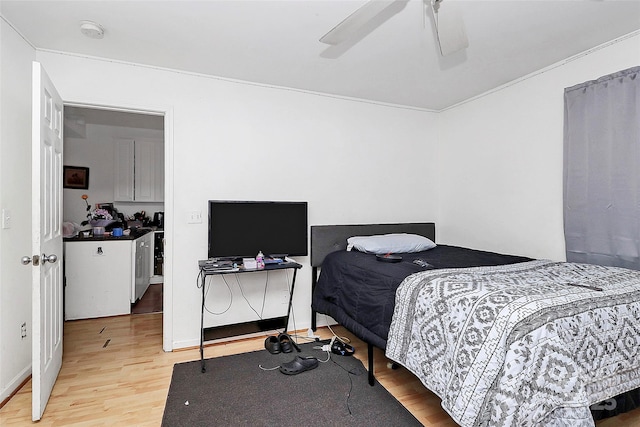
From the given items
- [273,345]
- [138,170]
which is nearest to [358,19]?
[273,345]

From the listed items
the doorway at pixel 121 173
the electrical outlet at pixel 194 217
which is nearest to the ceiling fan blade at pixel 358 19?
the electrical outlet at pixel 194 217

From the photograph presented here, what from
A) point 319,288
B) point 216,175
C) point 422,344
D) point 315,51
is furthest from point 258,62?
point 422,344

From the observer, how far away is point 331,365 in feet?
8.55

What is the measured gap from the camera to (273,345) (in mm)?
2822

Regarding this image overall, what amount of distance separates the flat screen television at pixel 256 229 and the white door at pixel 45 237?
1.07 meters

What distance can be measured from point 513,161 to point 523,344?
2304 millimetres

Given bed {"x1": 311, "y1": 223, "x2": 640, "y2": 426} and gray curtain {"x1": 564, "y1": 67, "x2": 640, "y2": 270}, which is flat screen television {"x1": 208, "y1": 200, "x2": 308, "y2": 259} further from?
gray curtain {"x1": 564, "y1": 67, "x2": 640, "y2": 270}

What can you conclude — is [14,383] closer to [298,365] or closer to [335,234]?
[298,365]

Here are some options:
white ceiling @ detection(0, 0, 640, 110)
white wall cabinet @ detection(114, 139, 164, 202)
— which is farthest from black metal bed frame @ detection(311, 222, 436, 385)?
white wall cabinet @ detection(114, 139, 164, 202)

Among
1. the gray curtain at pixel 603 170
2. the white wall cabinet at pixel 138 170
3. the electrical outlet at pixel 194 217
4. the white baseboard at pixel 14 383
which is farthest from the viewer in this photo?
the white wall cabinet at pixel 138 170

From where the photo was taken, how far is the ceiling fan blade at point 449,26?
1.60 meters

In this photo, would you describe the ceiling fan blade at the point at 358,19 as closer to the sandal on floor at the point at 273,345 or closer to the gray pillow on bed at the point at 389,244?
the gray pillow on bed at the point at 389,244

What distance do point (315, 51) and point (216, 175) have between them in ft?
4.51

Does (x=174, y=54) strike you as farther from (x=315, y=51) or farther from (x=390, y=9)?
(x=390, y=9)
